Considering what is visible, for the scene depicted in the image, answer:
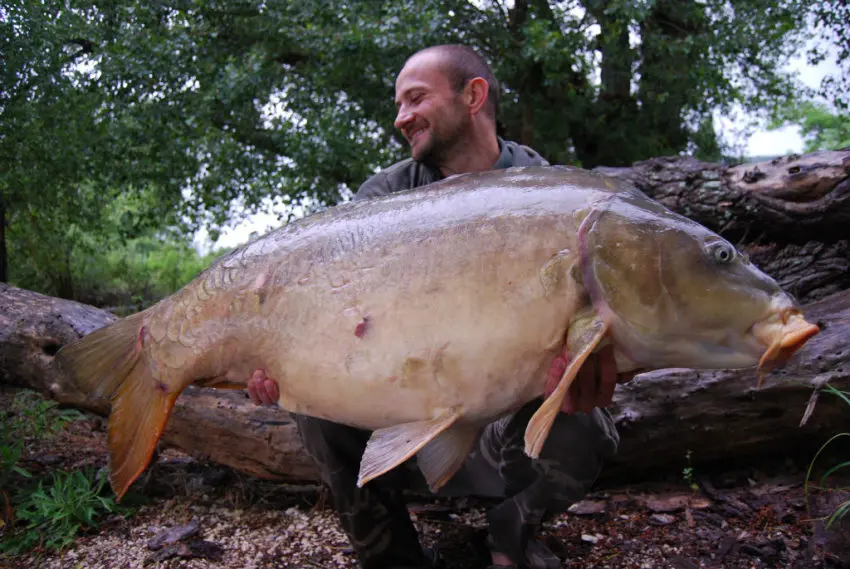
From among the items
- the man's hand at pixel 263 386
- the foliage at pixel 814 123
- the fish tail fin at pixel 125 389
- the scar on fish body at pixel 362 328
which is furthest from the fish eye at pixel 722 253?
the foliage at pixel 814 123

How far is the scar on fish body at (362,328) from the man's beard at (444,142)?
3.13 feet

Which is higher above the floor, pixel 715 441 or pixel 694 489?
pixel 715 441

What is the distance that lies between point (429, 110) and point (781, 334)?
4.41 feet

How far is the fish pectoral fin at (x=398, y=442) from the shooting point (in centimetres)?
149

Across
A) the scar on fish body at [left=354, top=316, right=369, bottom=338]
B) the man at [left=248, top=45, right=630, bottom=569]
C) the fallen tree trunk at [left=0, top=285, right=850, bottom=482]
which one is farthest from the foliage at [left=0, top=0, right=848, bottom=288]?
the scar on fish body at [left=354, top=316, right=369, bottom=338]

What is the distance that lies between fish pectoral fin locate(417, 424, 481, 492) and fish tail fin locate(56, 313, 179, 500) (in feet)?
2.11

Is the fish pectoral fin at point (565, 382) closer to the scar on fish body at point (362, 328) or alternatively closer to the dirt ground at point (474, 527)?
the scar on fish body at point (362, 328)

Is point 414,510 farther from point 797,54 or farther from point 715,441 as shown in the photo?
point 797,54

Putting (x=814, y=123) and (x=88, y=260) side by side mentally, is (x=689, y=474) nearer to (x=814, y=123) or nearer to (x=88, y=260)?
(x=88, y=260)

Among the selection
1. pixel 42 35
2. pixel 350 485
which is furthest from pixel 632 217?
pixel 42 35

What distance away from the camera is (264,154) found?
5.33 meters

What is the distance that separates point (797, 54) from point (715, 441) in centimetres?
451

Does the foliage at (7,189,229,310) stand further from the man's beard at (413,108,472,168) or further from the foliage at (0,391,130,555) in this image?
the man's beard at (413,108,472,168)

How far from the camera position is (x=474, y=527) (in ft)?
7.94
